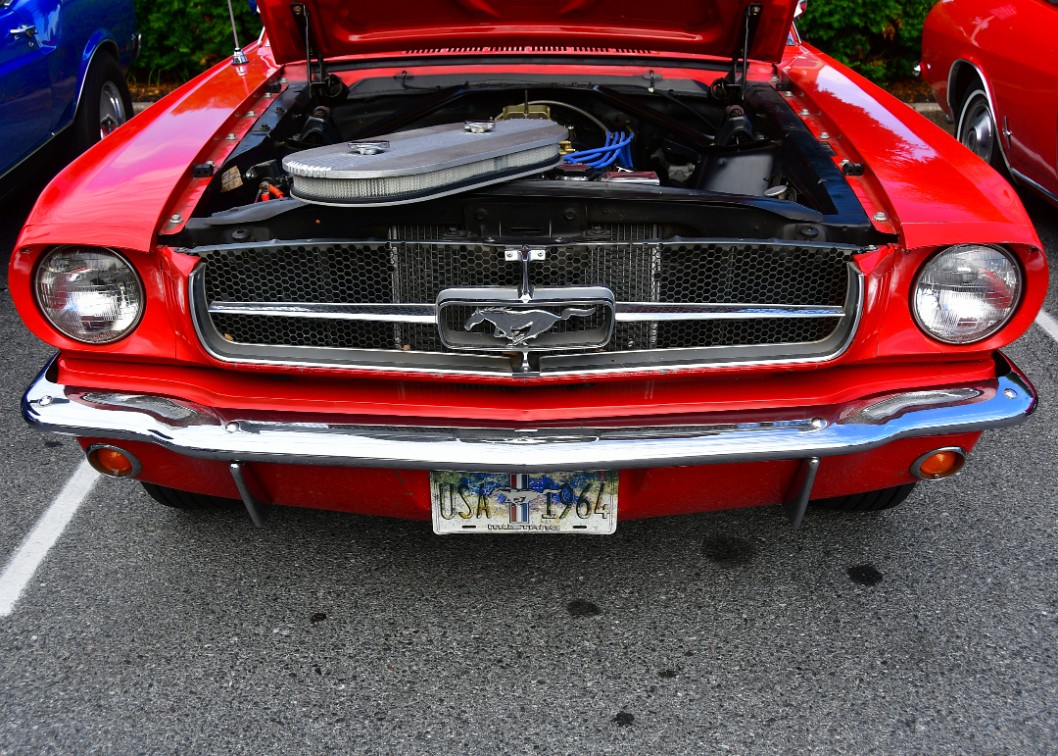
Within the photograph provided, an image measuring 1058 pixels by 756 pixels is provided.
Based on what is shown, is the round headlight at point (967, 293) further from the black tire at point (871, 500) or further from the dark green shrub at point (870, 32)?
the dark green shrub at point (870, 32)

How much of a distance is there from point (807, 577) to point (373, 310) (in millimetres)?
1338

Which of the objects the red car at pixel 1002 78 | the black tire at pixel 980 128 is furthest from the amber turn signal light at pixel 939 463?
the black tire at pixel 980 128

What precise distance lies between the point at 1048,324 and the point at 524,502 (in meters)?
2.85

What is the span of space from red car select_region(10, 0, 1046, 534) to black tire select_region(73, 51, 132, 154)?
298cm

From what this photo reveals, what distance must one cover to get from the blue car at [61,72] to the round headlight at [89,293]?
8.09 ft

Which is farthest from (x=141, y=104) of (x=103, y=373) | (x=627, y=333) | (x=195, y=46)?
(x=627, y=333)

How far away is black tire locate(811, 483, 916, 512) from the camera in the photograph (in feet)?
8.50

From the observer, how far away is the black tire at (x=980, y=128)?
16.0 feet

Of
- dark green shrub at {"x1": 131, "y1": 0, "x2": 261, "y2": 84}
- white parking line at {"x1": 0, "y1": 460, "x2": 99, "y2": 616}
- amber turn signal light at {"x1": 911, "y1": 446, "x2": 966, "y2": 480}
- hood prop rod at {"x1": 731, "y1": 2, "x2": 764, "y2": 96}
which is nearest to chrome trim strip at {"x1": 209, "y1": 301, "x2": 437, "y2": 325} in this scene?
white parking line at {"x1": 0, "y1": 460, "x2": 99, "y2": 616}

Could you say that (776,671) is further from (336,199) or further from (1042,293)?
(336,199)

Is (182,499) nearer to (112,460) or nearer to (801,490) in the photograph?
(112,460)

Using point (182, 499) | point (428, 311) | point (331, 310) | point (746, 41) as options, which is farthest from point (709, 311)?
point (182, 499)

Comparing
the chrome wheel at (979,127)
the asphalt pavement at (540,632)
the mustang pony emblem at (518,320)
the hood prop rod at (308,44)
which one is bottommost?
the asphalt pavement at (540,632)

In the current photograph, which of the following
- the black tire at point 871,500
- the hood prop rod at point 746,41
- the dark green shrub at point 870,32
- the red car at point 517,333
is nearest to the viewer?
the red car at point 517,333
